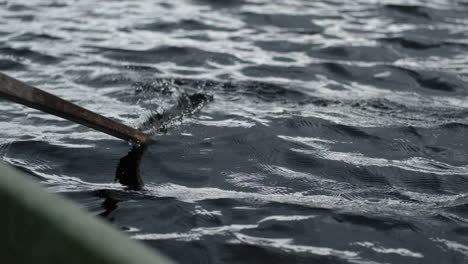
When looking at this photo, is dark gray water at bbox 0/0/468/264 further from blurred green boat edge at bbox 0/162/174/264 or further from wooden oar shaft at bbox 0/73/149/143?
blurred green boat edge at bbox 0/162/174/264

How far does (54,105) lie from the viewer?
3.17m

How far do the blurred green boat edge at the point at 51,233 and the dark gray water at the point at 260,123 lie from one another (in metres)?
1.76

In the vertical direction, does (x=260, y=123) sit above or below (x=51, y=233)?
below

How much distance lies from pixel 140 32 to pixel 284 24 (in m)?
1.71

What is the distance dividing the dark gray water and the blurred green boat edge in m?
1.76

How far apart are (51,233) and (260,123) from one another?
3.75 meters

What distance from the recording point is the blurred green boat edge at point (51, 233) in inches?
42.5

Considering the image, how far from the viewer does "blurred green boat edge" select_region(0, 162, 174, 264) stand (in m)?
1.08

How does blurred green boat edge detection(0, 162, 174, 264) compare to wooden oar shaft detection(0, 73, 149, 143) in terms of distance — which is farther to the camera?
wooden oar shaft detection(0, 73, 149, 143)

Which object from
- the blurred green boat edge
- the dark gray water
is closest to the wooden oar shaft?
the dark gray water

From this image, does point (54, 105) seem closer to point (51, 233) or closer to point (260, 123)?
point (260, 123)

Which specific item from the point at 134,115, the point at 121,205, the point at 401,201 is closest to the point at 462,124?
the point at 401,201

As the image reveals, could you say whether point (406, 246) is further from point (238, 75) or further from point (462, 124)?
point (238, 75)

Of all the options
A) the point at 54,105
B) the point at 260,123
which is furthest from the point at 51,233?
the point at 260,123
